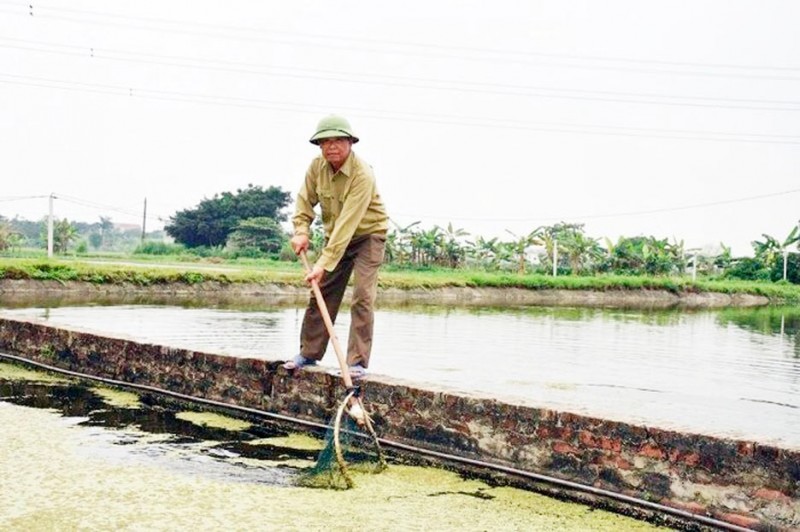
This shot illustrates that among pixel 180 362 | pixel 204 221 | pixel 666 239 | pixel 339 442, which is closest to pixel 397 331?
pixel 180 362

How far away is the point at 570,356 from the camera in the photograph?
32.0 feet

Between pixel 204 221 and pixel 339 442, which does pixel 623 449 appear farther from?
pixel 204 221

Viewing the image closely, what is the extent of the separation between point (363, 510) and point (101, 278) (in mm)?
16477

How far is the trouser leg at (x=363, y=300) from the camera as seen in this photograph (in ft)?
15.6

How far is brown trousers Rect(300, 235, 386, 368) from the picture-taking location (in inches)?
188

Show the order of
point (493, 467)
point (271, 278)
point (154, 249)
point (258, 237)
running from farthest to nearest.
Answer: point (258, 237)
point (154, 249)
point (271, 278)
point (493, 467)

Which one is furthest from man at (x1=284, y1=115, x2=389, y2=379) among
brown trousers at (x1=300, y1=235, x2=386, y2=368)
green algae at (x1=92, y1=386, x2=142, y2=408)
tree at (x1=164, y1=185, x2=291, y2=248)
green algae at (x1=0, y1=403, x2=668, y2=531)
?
tree at (x1=164, y1=185, x2=291, y2=248)

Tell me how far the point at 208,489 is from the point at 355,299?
1458mm

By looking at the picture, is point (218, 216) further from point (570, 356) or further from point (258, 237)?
point (570, 356)

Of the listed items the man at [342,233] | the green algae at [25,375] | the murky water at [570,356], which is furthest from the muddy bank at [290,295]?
the man at [342,233]

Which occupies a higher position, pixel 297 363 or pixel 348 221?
pixel 348 221

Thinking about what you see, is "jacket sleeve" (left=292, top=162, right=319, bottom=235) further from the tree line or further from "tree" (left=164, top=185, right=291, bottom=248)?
"tree" (left=164, top=185, right=291, bottom=248)

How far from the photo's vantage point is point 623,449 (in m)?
3.74

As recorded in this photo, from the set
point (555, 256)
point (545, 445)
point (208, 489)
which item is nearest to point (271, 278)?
point (555, 256)
